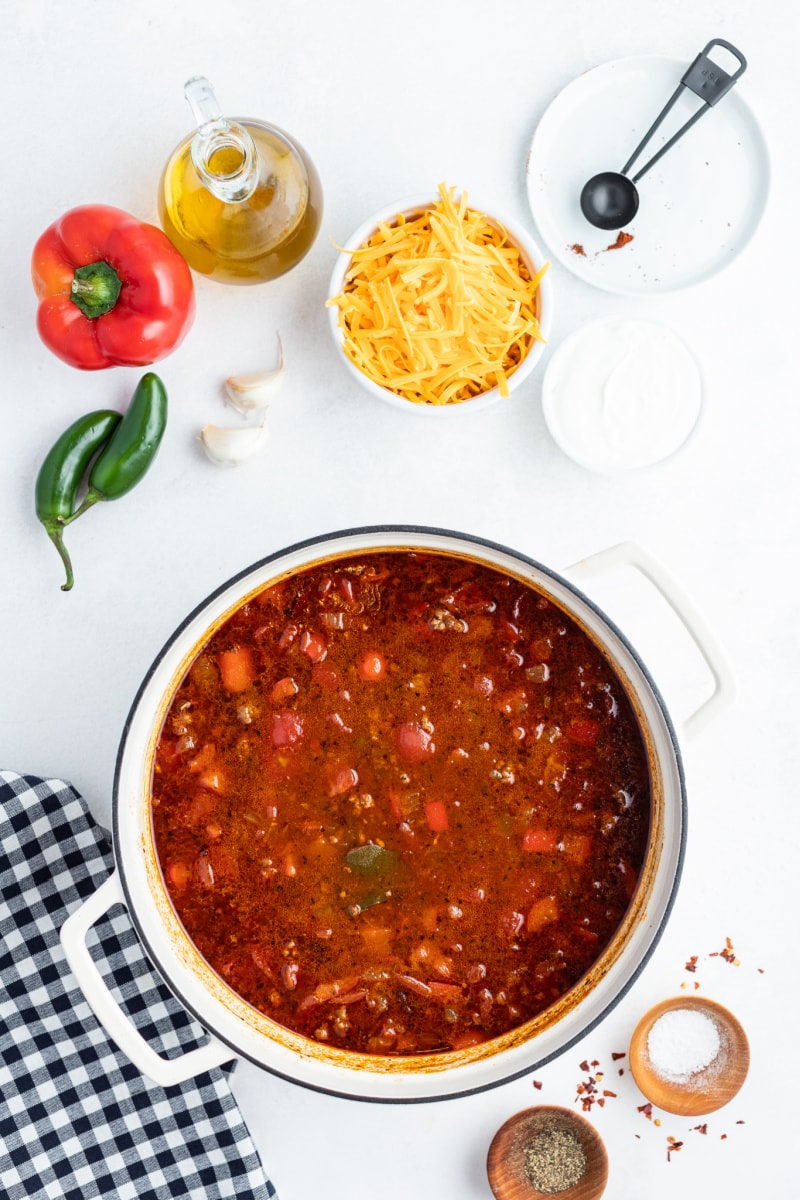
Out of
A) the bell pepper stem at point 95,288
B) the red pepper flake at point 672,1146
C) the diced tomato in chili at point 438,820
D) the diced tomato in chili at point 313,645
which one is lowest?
the red pepper flake at point 672,1146

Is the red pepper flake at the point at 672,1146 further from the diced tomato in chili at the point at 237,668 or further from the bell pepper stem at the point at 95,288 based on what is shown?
the bell pepper stem at the point at 95,288

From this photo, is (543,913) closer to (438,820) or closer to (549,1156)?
(438,820)

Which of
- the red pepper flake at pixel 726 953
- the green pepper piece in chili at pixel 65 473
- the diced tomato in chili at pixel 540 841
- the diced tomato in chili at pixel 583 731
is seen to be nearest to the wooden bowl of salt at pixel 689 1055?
the red pepper flake at pixel 726 953

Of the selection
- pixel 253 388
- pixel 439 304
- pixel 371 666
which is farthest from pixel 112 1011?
pixel 439 304

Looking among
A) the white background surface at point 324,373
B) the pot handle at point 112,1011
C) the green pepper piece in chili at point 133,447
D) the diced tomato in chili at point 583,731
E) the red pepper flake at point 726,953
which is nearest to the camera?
the pot handle at point 112,1011

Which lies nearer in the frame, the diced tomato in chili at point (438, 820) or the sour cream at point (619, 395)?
the diced tomato in chili at point (438, 820)

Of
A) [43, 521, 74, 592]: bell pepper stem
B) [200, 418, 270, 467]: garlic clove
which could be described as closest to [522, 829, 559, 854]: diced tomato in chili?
[200, 418, 270, 467]: garlic clove

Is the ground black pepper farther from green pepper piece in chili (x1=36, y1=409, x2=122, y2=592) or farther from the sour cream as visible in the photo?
green pepper piece in chili (x1=36, y1=409, x2=122, y2=592)
